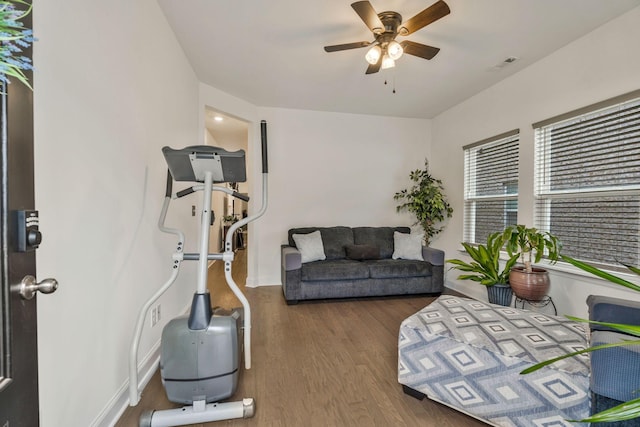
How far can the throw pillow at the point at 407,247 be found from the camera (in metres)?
3.82

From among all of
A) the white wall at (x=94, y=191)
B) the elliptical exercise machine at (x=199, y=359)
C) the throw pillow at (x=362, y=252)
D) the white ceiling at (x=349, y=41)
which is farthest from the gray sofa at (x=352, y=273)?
the white ceiling at (x=349, y=41)

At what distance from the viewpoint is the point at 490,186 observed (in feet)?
11.5

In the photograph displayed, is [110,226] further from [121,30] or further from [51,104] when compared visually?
[121,30]

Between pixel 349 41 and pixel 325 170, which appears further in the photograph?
pixel 325 170

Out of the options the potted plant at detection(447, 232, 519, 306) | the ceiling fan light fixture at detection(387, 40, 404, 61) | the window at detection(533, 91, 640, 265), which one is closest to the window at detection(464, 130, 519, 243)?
the window at detection(533, 91, 640, 265)

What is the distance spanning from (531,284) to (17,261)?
3157mm

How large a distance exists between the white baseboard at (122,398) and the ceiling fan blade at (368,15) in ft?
8.51

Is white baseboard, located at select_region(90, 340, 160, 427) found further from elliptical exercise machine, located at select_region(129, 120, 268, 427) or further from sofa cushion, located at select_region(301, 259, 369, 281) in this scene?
sofa cushion, located at select_region(301, 259, 369, 281)

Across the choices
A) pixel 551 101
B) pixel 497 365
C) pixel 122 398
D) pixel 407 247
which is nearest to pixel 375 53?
pixel 551 101

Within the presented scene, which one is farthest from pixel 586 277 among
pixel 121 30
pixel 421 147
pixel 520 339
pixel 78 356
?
pixel 121 30

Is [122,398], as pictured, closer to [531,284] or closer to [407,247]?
[531,284]

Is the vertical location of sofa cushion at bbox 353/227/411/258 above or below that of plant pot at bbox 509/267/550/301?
above

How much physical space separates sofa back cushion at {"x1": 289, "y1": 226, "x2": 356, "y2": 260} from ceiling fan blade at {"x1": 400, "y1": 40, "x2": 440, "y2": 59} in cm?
247

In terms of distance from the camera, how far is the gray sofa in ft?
10.9
